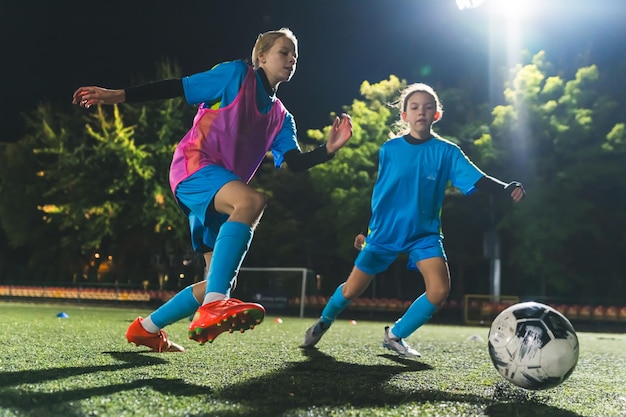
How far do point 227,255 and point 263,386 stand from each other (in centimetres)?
72

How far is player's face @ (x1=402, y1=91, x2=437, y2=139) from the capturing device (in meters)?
5.04

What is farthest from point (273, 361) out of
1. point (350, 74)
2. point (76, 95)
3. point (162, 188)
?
point (350, 74)

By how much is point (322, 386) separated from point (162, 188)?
23.4m

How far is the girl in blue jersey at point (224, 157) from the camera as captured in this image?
314cm

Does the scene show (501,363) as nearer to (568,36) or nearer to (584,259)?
(584,259)

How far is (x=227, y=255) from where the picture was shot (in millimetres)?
3178

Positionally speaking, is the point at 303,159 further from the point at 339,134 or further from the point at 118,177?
the point at 118,177

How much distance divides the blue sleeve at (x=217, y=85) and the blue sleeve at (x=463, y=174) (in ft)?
6.75

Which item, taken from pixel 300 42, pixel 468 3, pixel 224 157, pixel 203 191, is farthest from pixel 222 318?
pixel 300 42

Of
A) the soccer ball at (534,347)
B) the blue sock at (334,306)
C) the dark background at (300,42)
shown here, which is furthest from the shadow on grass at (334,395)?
the dark background at (300,42)

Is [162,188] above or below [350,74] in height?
below

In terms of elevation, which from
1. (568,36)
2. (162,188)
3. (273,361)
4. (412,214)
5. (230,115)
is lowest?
(273,361)

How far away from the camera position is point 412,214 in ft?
16.0

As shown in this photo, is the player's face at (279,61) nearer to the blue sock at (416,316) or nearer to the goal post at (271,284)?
the blue sock at (416,316)
